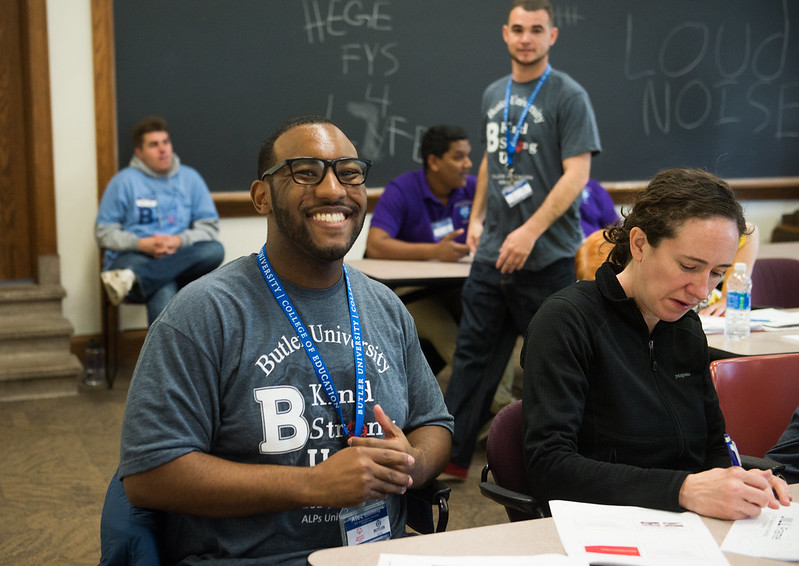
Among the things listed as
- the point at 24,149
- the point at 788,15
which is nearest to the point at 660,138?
the point at 788,15

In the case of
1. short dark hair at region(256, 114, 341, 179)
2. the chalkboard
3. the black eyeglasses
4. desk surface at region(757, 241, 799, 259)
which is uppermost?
the chalkboard

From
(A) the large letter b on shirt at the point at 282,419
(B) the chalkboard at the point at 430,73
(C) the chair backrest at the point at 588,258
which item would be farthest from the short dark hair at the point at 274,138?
(B) the chalkboard at the point at 430,73

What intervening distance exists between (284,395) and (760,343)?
192cm

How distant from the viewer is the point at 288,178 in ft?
5.59

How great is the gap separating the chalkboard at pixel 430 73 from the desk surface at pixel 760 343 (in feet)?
9.24

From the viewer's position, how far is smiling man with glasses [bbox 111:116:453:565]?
1.52 meters

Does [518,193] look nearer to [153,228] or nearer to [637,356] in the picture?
[637,356]

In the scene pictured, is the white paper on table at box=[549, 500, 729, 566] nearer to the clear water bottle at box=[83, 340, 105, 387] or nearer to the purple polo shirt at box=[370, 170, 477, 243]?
the purple polo shirt at box=[370, 170, 477, 243]

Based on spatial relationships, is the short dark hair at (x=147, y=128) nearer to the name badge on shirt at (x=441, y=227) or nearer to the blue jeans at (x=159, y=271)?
the blue jeans at (x=159, y=271)

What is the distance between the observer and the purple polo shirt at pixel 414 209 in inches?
182

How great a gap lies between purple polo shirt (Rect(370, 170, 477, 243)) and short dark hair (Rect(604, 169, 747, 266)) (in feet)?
9.08

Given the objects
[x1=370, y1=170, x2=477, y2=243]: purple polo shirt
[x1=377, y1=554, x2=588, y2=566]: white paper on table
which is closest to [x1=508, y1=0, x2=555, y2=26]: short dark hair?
[x1=370, y1=170, x2=477, y2=243]: purple polo shirt

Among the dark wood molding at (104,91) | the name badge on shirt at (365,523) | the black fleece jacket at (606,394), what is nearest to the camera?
the name badge on shirt at (365,523)

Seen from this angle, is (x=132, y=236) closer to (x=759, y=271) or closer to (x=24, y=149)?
(x=24, y=149)
